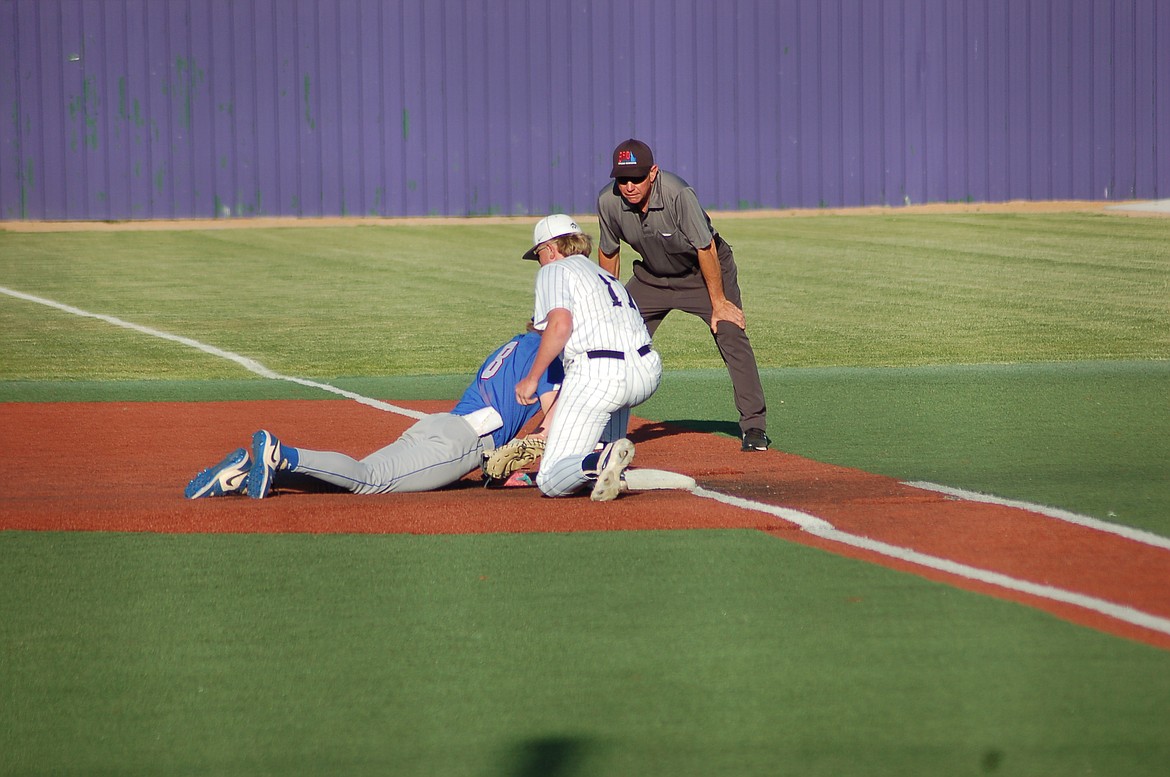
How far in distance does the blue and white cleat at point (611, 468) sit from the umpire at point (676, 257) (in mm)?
1802

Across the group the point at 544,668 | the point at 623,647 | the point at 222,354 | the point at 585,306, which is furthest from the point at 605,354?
the point at 222,354

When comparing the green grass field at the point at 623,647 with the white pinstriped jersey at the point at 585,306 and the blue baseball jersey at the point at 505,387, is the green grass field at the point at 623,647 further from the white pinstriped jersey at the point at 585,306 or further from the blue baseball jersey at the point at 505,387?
the blue baseball jersey at the point at 505,387

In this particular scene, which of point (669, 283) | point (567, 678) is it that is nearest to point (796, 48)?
point (669, 283)

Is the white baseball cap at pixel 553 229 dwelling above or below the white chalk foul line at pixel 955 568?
above

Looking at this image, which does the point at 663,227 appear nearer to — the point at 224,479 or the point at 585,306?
the point at 585,306

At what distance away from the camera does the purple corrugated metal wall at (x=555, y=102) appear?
27016 mm

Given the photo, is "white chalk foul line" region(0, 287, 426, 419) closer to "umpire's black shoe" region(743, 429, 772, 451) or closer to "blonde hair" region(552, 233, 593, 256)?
"umpire's black shoe" region(743, 429, 772, 451)

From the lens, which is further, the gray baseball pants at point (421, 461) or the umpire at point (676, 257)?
the umpire at point (676, 257)

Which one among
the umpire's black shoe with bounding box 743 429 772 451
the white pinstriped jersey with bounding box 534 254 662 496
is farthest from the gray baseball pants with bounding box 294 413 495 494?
the umpire's black shoe with bounding box 743 429 772 451

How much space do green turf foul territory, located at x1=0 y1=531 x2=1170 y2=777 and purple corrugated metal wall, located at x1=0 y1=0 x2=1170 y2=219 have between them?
74.3 ft

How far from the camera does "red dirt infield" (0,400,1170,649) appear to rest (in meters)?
5.38

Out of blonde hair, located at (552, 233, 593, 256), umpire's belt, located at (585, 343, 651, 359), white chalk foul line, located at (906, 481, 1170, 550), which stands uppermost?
blonde hair, located at (552, 233, 593, 256)

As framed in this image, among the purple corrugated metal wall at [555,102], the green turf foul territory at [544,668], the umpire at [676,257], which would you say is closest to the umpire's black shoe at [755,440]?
the umpire at [676,257]

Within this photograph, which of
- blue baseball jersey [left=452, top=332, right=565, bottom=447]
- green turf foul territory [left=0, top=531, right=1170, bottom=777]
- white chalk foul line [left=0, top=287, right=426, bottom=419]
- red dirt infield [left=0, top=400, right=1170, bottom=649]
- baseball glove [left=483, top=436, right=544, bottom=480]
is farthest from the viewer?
white chalk foul line [left=0, top=287, right=426, bottom=419]
